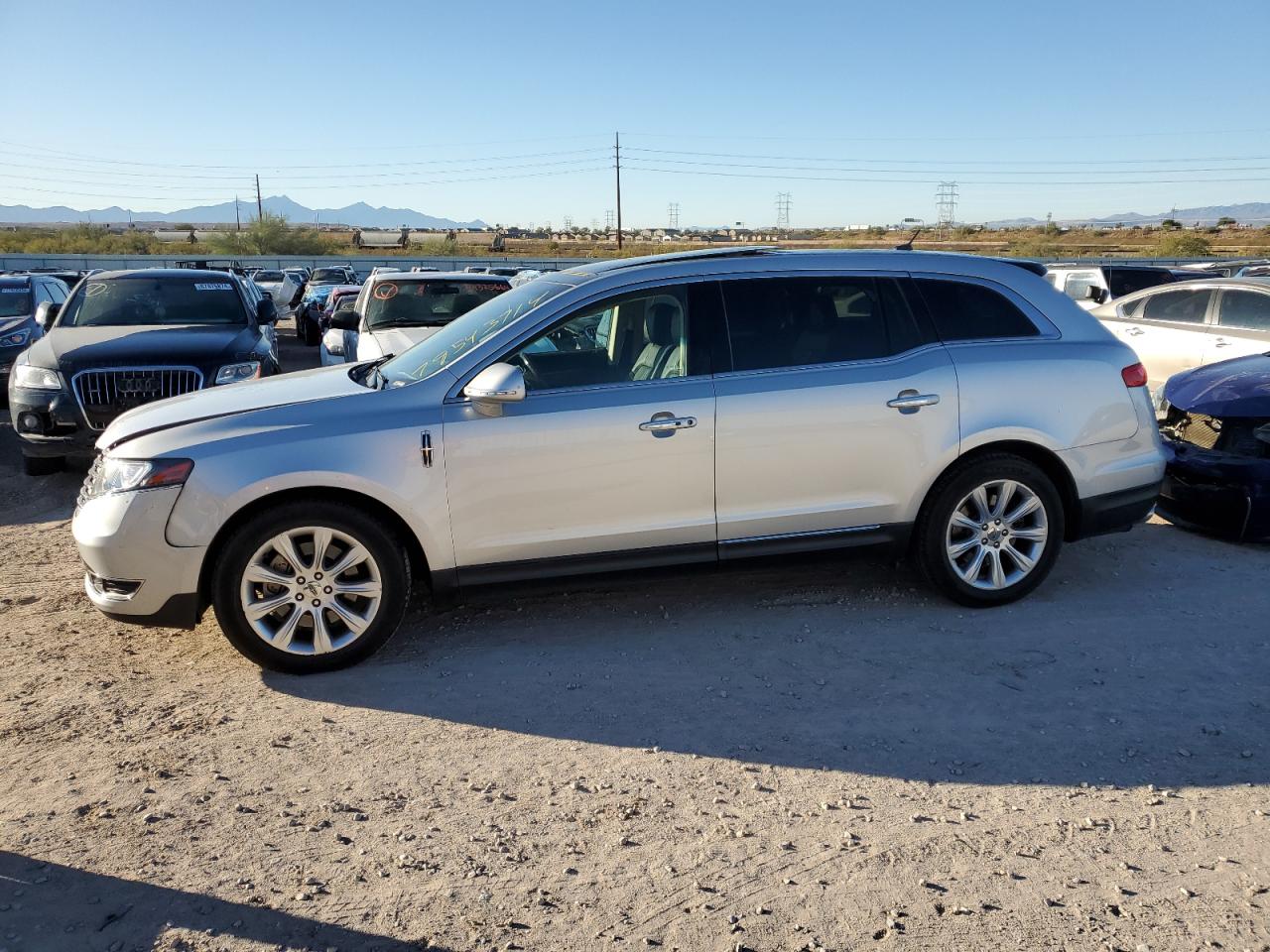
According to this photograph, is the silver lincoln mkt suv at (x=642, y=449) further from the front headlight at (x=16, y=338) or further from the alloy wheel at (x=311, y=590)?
the front headlight at (x=16, y=338)

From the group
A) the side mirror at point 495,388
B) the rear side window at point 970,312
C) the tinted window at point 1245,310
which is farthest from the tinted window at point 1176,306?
the side mirror at point 495,388

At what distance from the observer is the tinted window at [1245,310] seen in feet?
31.9

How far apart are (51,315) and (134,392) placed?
2377mm

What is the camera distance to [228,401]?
4.91 m

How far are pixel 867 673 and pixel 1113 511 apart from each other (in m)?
1.86

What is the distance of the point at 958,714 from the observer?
4.10 metres

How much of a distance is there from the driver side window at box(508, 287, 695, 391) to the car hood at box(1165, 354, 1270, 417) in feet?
12.9

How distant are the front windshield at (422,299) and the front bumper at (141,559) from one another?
624 cm

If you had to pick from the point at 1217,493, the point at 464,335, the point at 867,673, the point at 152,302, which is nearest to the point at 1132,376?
the point at 1217,493

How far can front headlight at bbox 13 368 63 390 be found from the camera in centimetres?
797

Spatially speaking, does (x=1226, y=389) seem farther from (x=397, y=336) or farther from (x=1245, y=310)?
(x=397, y=336)

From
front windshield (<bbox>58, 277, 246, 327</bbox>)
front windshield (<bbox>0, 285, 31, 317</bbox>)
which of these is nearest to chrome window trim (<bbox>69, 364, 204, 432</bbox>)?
front windshield (<bbox>58, 277, 246, 327</bbox>)

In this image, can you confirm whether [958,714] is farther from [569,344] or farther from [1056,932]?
[569,344]

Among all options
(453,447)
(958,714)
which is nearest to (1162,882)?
(958,714)
